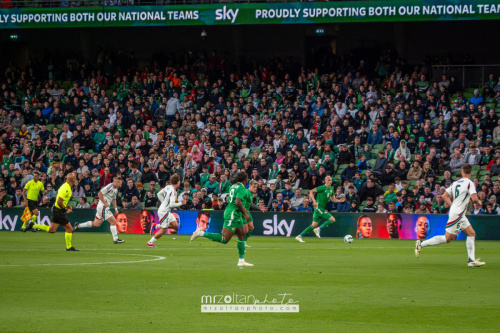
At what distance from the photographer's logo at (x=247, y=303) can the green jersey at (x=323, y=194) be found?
13.6m

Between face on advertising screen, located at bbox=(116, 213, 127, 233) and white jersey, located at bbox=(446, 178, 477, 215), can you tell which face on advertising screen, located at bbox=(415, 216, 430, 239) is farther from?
face on advertising screen, located at bbox=(116, 213, 127, 233)

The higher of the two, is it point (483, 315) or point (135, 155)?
point (135, 155)

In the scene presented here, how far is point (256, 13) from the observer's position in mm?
33844

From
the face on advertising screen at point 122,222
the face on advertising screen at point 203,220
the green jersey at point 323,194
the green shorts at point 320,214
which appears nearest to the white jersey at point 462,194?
the green jersey at point 323,194

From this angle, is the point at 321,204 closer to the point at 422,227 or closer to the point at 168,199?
the point at 422,227

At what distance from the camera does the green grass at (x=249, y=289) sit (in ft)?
30.8

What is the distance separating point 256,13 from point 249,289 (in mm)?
23159

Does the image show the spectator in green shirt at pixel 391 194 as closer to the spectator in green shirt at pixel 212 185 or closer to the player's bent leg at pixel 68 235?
the spectator in green shirt at pixel 212 185

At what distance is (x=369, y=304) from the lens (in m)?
10.9

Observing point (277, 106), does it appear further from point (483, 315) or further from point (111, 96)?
point (483, 315)

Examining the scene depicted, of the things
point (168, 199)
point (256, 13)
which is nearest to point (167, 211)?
point (168, 199)

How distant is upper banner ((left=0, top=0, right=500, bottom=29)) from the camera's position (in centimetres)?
3164

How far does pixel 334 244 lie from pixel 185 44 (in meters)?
19.3

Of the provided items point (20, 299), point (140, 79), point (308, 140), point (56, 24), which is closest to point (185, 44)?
point (140, 79)
